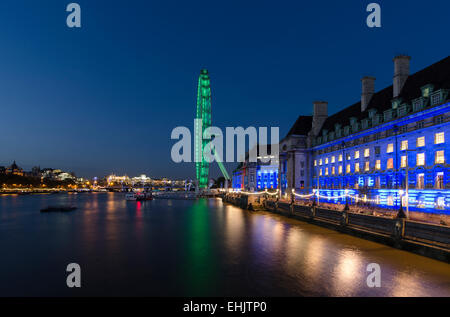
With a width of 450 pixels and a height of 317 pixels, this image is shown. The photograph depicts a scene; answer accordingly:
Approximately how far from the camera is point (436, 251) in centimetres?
1831

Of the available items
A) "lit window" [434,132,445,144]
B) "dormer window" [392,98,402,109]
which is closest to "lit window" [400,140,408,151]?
"lit window" [434,132,445,144]

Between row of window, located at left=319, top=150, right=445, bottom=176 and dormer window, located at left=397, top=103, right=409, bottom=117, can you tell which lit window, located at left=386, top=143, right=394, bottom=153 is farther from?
dormer window, located at left=397, top=103, right=409, bottom=117

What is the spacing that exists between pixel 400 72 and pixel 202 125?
3683 inches

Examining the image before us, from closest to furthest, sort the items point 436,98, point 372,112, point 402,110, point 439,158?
1. point 439,158
2. point 436,98
3. point 402,110
4. point 372,112

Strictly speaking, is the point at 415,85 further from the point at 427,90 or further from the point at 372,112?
the point at 372,112

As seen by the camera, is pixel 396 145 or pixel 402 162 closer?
pixel 402 162

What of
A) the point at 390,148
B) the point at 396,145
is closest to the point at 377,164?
the point at 390,148

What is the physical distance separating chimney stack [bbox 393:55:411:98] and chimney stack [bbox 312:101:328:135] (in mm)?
34248

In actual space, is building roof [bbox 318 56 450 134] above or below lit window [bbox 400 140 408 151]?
above

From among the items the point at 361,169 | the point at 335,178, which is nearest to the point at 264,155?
the point at 335,178

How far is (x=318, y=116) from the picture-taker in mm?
95188

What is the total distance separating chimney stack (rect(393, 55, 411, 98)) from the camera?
196 feet
